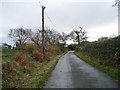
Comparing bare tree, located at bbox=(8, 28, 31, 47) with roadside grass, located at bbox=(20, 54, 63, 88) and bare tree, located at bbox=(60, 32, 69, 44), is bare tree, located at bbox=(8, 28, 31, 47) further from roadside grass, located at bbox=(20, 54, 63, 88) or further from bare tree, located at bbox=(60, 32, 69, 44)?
roadside grass, located at bbox=(20, 54, 63, 88)

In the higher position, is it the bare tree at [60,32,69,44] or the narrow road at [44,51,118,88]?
the bare tree at [60,32,69,44]

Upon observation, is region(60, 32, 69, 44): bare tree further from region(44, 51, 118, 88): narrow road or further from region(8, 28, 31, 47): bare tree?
region(44, 51, 118, 88): narrow road

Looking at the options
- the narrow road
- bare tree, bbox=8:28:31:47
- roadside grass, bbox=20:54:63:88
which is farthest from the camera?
bare tree, bbox=8:28:31:47

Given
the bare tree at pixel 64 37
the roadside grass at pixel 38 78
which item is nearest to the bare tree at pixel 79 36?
the bare tree at pixel 64 37

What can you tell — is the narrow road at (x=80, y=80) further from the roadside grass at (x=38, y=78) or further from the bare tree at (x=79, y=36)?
the bare tree at (x=79, y=36)

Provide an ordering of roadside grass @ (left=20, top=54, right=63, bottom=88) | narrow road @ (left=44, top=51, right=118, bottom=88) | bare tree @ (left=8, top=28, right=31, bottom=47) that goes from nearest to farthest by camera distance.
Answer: narrow road @ (left=44, top=51, right=118, bottom=88) → roadside grass @ (left=20, top=54, right=63, bottom=88) → bare tree @ (left=8, top=28, right=31, bottom=47)

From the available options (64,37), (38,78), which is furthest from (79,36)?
(38,78)

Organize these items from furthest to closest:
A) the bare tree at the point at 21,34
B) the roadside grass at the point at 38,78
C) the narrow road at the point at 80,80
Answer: the bare tree at the point at 21,34
the roadside grass at the point at 38,78
the narrow road at the point at 80,80

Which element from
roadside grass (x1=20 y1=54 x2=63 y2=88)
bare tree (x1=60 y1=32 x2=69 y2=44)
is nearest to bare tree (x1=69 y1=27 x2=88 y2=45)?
bare tree (x1=60 y1=32 x2=69 y2=44)

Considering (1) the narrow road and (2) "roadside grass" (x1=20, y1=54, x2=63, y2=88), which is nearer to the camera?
(1) the narrow road

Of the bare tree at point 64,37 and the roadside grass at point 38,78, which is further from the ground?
the bare tree at point 64,37

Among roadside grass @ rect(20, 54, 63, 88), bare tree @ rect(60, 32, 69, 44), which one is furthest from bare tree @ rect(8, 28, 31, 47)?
roadside grass @ rect(20, 54, 63, 88)

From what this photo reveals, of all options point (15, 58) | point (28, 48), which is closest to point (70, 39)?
point (28, 48)

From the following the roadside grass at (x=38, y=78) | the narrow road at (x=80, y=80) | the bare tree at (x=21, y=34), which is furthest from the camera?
the bare tree at (x=21, y=34)
